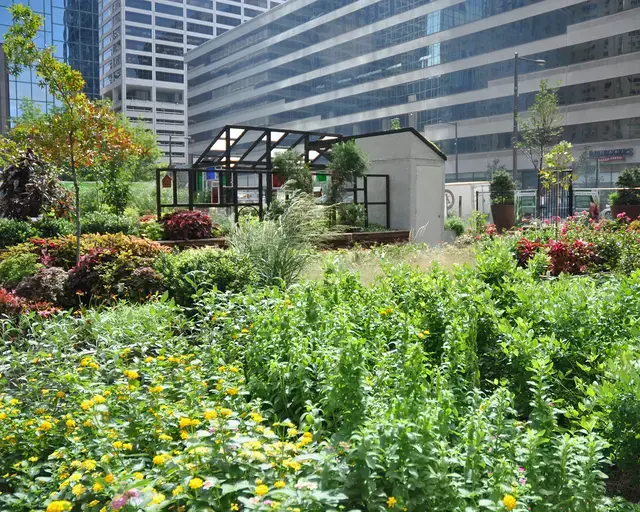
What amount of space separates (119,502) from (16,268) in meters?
6.80

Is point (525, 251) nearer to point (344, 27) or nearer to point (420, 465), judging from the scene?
point (420, 465)

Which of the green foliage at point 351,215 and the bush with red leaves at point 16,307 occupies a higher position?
the green foliage at point 351,215

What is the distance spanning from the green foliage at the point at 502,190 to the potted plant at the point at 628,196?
3685 millimetres

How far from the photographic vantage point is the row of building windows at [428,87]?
46.3 metres

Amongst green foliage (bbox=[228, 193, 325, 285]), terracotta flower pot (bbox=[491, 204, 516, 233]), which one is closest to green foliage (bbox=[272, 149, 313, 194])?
green foliage (bbox=[228, 193, 325, 285])

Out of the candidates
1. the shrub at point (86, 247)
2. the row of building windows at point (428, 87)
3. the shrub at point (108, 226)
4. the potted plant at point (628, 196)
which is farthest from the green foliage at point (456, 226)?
the row of building windows at point (428, 87)

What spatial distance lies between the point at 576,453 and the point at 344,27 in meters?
70.9

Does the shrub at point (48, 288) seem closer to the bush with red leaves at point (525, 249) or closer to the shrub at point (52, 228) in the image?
the shrub at point (52, 228)

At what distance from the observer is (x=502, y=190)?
22328 millimetres

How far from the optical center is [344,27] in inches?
2680

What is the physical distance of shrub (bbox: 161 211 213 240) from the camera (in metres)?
12.0

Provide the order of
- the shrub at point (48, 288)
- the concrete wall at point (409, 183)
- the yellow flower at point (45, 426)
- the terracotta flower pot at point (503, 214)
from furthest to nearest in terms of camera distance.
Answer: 1. the terracotta flower pot at point (503, 214)
2. the concrete wall at point (409, 183)
3. the shrub at point (48, 288)
4. the yellow flower at point (45, 426)

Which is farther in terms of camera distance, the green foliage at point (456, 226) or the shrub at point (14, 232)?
the green foliage at point (456, 226)

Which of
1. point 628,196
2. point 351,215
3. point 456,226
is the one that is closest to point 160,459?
point 351,215
